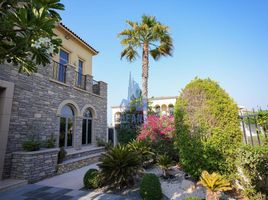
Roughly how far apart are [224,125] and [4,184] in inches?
332

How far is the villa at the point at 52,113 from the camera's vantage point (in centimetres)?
759

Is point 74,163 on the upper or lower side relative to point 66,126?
lower

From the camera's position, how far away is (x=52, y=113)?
10.6 m

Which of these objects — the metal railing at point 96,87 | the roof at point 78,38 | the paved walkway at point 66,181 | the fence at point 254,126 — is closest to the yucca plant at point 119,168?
the paved walkway at point 66,181

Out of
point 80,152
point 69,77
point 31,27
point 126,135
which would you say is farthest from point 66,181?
point 126,135

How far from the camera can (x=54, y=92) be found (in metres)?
10.9

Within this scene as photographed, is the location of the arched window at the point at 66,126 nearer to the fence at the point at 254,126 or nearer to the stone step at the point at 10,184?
the stone step at the point at 10,184

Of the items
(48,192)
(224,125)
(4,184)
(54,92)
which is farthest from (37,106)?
(224,125)

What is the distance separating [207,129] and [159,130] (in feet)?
14.6

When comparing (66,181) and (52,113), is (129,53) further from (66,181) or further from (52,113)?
(66,181)

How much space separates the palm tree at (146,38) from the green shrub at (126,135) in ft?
17.7

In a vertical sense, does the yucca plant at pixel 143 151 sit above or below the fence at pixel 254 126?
below

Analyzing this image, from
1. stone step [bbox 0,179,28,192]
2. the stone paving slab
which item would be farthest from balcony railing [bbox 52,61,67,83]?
the stone paving slab

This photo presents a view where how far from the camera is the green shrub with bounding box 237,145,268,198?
14.9ft
